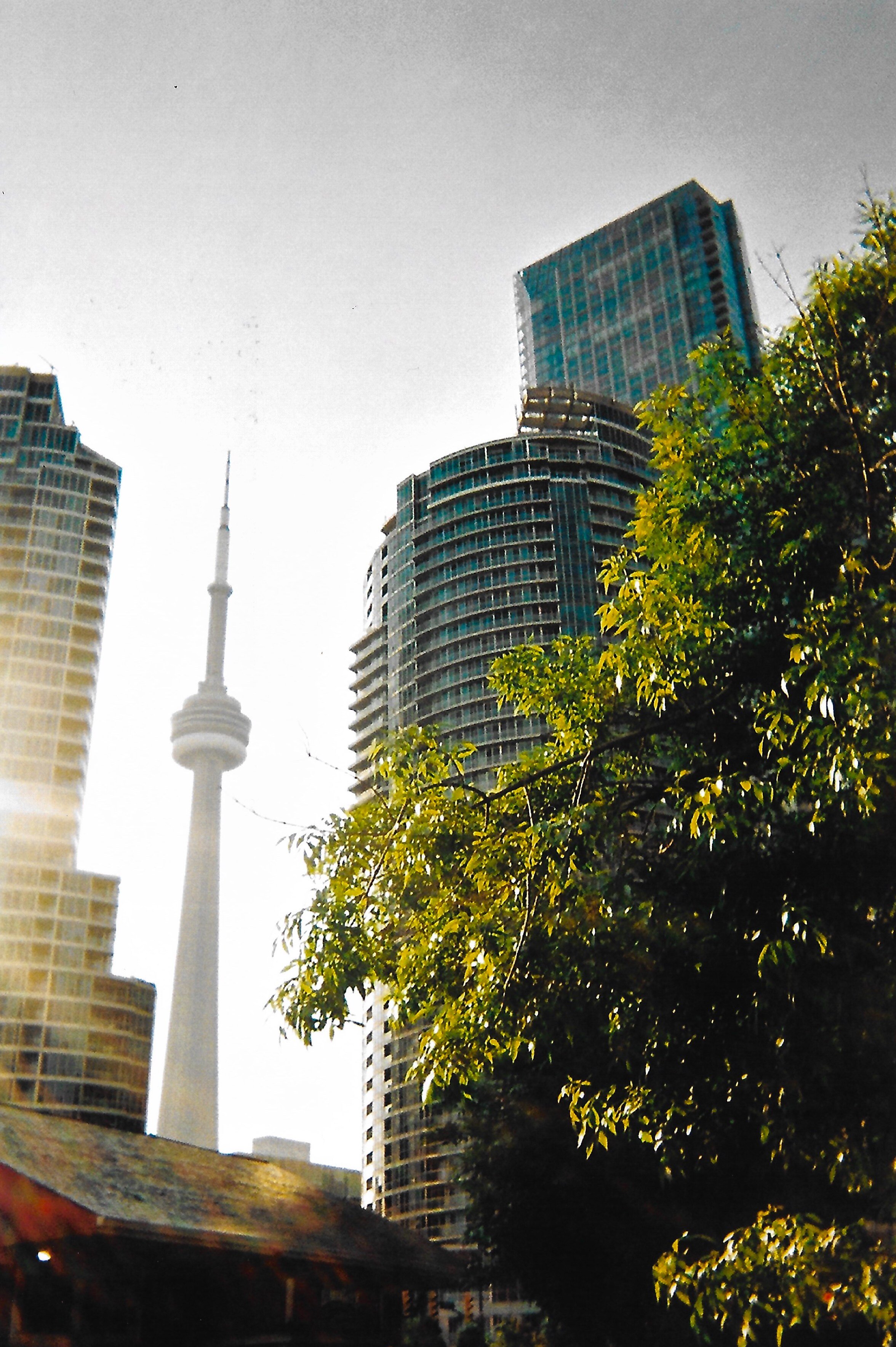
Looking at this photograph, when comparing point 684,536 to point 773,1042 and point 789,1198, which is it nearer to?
point 773,1042

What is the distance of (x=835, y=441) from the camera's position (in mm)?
7832

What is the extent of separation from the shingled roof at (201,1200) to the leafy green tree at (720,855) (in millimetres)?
8355

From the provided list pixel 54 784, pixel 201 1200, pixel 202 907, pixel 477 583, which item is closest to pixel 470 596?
pixel 477 583

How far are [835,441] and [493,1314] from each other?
90.9m

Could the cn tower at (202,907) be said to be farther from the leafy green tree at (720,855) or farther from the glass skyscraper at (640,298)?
the leafy green tree at (720,855)

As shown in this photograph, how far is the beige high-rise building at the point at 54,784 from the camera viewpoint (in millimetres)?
97125

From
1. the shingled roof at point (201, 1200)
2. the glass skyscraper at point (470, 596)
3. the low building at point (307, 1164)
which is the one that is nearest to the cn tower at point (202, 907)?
A: the low building at point (307, 1164)

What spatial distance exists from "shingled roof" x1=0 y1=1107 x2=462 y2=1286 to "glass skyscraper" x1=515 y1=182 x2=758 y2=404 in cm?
13868

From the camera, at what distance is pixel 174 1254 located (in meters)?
15.5

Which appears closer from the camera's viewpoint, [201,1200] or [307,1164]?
[201,1200]

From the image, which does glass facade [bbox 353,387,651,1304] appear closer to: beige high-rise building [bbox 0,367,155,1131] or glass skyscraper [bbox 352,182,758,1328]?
glass skyscraper [bbox 352,182,758,1328]

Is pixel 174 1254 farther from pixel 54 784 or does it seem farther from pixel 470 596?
pixel 54 784

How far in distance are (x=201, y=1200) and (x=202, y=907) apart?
134188 mm

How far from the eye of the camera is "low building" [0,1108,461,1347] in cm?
1418
